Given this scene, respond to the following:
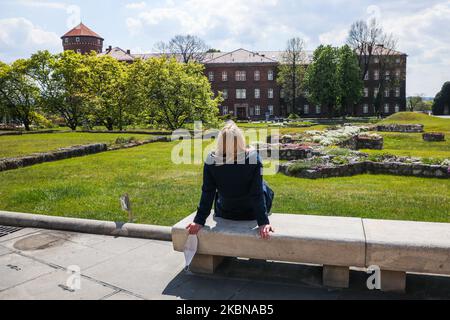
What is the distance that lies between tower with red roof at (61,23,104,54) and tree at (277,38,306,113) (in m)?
37.9

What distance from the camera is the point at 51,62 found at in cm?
4303

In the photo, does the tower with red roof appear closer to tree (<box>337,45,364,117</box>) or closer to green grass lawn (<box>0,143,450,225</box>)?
tree (<box>337,45,364,117</box>)

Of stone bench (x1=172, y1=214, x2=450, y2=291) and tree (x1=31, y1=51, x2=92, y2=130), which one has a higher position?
tree (x1=31, y1=51, x2=92, y2=130)

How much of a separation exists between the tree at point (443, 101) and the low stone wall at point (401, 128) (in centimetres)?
3287

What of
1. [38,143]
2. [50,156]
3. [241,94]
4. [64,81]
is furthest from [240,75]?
[50,156]

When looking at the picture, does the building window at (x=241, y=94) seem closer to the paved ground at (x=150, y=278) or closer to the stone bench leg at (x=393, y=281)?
the paved ground at (x=150, y=278)

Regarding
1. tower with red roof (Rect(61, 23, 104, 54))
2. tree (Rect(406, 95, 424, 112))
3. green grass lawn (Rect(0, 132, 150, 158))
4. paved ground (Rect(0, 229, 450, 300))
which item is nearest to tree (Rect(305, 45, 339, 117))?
tree (Rect(406, 95, 424, 112))

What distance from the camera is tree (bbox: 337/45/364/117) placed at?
2356 inches

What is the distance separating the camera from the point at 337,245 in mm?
4164

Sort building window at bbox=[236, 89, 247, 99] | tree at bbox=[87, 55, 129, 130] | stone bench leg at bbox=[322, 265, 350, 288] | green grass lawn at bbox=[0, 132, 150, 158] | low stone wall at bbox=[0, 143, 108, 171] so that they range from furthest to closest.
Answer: building window at bbox=[236, 89, 247, 99]
tree at bbox=[87, 55, 129, 130]
green grass lawn at bbox=[0, 132, 150, 158]
low stone wall at bbox=[0, 143, 108, 171]
stone bench leg at bbox=[322, 265, 350, 288]

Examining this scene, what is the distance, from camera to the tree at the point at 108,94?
121 ft

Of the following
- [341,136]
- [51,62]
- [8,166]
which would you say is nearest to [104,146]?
[8,166]

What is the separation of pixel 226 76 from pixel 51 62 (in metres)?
34.2

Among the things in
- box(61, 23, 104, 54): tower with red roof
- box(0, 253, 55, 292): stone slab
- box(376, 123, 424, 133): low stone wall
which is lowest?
box(0, 253, 55, 292): stone slab
